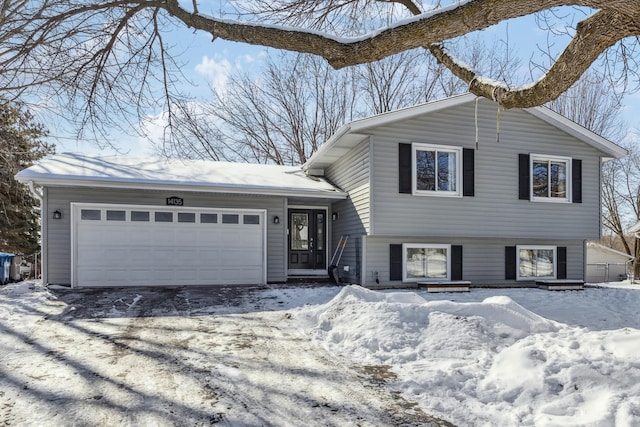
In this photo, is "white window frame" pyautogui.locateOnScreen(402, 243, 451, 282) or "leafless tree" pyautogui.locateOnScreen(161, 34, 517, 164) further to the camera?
"leafless tree" pyautogui.locateOnScreen(161, 34, 517, 164)

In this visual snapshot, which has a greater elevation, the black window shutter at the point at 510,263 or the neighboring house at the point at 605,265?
the black window shutter at the point at 510,263

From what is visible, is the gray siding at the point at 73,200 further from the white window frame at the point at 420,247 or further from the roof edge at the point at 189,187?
the white window frame at the point at 420,247

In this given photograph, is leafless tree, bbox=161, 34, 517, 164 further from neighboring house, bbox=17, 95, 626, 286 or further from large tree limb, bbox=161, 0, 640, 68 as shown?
large tree limb, bbox=161, 0, 640, 68

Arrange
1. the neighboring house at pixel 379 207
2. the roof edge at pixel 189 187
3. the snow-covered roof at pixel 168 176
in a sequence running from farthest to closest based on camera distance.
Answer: the neighboring house at pixel 379 207 < the snow-covered roof at pixel 168 176 < the roof edge at pixel 189 187

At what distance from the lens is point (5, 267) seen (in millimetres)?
12531

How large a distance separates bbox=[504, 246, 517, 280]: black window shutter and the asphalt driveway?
7.18 m

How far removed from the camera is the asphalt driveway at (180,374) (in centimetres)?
310

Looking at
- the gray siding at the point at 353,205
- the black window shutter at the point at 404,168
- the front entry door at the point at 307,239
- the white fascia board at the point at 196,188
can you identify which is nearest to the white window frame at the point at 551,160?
the black window shutter at the point at 404,168

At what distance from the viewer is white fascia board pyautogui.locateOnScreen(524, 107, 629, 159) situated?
1105 cm

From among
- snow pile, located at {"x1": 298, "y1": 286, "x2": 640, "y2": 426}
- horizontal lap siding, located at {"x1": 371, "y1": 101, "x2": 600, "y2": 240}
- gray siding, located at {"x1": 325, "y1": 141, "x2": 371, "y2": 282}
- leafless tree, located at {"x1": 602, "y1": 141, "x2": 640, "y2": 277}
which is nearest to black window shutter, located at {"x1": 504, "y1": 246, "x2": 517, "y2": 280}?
horizontal lap siding, located at {"x1": 371, "y1": 101, "x2": 600, "y2": 240}

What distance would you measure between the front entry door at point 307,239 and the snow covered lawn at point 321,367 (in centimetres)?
574

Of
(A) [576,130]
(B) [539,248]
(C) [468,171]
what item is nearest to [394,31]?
(C) [468,171]

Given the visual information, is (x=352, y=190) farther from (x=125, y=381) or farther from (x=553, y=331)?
(x=125, y=381)

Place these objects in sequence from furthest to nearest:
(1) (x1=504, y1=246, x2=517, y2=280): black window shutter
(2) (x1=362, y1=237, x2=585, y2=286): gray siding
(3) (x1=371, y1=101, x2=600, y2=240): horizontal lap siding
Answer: (1) (x1=504, y1=246, x2=517, y2=280): black window shutter → (2) (x1=362, y1=237, x2=585, y2=286): gray siding → (3) (x1=371, y1=101, x2=600, y2=240): horizontal lap siding
